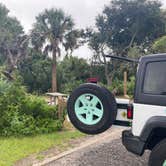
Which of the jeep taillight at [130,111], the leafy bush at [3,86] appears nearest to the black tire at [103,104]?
the jeep taillight at [130,111]

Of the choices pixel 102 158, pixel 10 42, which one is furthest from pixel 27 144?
pixel 10 42

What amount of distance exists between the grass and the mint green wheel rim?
180cm

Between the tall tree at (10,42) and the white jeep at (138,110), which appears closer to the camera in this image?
the white jeep at (138,110)

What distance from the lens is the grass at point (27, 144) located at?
20.3 feet

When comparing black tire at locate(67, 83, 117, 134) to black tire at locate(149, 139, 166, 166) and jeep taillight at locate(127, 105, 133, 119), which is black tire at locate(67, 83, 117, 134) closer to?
jeep taillight at locate(127, 105, 133, 119)

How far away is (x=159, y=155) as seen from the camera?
4207 millimetres

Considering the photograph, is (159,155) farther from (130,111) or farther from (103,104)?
(103,104)

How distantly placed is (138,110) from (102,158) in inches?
79.1

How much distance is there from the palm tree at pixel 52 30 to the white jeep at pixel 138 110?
2314cm

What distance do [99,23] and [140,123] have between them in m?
33.6

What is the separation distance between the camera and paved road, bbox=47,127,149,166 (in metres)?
5.72

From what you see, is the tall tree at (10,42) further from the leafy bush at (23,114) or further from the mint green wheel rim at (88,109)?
the mint green wheel rim at (88,109)

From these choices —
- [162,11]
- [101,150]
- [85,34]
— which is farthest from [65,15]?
[101,150]

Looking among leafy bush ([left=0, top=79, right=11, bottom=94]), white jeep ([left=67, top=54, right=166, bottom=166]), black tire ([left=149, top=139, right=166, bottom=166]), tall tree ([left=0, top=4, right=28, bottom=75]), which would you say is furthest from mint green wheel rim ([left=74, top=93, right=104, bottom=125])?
tall tree ([left=0, top=4, right=28, bottom=75])
